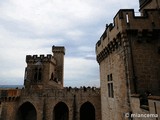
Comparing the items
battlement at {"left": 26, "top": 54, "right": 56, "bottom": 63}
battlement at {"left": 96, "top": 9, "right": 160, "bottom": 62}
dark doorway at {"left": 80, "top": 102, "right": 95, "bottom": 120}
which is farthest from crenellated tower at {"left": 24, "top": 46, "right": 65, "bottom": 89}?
battlement at {"left": 96, "top": 9, "right": 160, "bottom": 62}

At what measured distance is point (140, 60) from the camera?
970 cm

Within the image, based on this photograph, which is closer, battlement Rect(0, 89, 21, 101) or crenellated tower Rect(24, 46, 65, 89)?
battlement Rect(0, 89, 21, 101)

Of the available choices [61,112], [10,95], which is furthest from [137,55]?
[61,112]

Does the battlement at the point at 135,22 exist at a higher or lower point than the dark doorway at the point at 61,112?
higher

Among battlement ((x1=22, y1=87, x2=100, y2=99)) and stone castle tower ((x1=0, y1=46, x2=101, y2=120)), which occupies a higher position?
battlement ((x1=22, y1=87, x2=100, y2=99))

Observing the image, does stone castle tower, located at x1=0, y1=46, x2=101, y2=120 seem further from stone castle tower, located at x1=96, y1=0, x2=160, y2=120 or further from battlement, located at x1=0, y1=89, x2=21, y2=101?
stone castle tower, located at x1=96, y1=0, x2=160, y2=120

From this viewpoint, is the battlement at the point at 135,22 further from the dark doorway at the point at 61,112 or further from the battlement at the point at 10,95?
the dark doorway at the point at 61,112

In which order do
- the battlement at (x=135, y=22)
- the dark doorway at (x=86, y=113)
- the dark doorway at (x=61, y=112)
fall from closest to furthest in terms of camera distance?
the battlement at (x=135, y=22), the dark doorway at (x=86, y=113), the dark doorway at (x=61, y=112)

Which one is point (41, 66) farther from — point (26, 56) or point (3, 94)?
point (3, 94)

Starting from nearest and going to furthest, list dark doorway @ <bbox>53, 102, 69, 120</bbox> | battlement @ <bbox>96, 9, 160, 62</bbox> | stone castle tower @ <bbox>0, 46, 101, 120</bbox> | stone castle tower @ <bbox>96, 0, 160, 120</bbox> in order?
stone castle tower @ <bbox>96, 0, 160, 120</bbox> < battlement @ <bbox>96, 9, 160, 62</bbox> < stone castle tower @ <bbox>0, 46, 101, 120</bbox> < dark doorway @ <bbox>53, 102, 69, 120</bbox>

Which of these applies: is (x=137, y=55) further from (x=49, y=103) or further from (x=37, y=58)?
(x=37, y=58)

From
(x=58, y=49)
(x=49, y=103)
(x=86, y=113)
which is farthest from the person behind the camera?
(x=58, y=49)

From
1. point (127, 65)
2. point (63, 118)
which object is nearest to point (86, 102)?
point (63, 118)

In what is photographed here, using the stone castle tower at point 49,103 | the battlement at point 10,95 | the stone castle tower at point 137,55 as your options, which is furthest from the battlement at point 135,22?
the battlement at point 10,95
